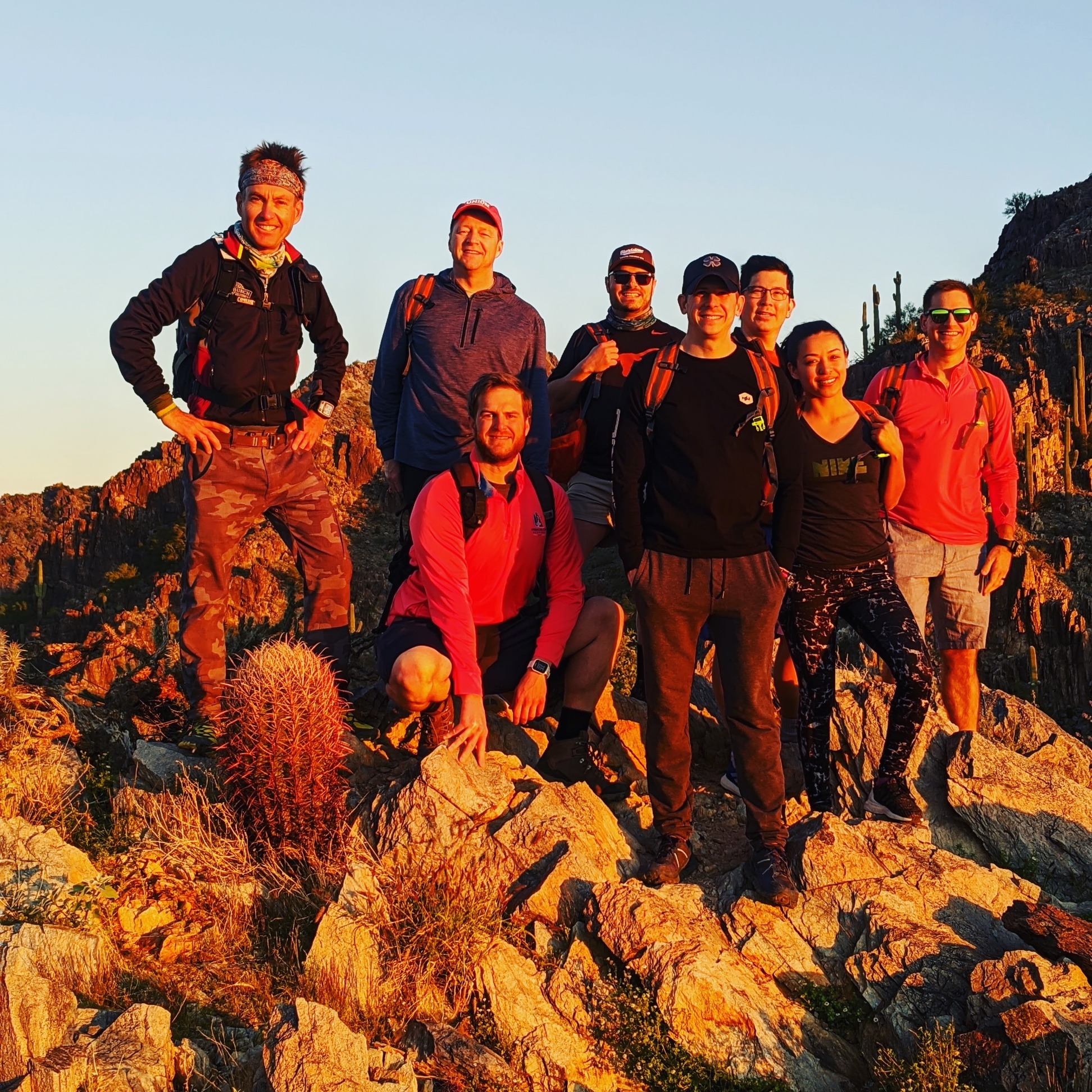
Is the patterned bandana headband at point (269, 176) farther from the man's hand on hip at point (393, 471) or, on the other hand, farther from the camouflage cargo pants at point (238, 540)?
the man's hand on hip at point (393, 471)

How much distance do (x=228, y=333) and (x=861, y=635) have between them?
3671 mm

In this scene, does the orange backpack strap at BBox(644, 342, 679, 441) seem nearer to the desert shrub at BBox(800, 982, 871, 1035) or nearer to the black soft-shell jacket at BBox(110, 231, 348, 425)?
the black soft-shell jacket at BBox(110, 231, 348, 425)

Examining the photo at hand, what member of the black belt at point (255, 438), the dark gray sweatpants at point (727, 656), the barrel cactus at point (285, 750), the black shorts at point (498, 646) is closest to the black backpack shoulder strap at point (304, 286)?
the black belt at point (255, 438)

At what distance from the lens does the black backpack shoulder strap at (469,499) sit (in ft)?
18.3

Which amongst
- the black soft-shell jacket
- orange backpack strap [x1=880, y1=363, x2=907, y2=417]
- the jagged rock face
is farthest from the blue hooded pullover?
the jagged rock face

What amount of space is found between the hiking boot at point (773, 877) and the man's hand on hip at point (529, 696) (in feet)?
4.18

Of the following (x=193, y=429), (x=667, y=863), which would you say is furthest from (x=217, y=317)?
(x=667, y=863)

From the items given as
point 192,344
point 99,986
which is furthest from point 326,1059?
point 192,344

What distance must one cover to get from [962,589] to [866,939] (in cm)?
235

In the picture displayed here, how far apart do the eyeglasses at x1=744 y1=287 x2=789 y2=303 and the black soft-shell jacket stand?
7.67 ft

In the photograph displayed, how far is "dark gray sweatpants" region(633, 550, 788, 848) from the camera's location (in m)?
5.04

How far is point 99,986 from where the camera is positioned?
457 cm

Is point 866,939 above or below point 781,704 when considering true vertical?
below

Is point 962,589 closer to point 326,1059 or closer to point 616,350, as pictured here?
point 616,350
